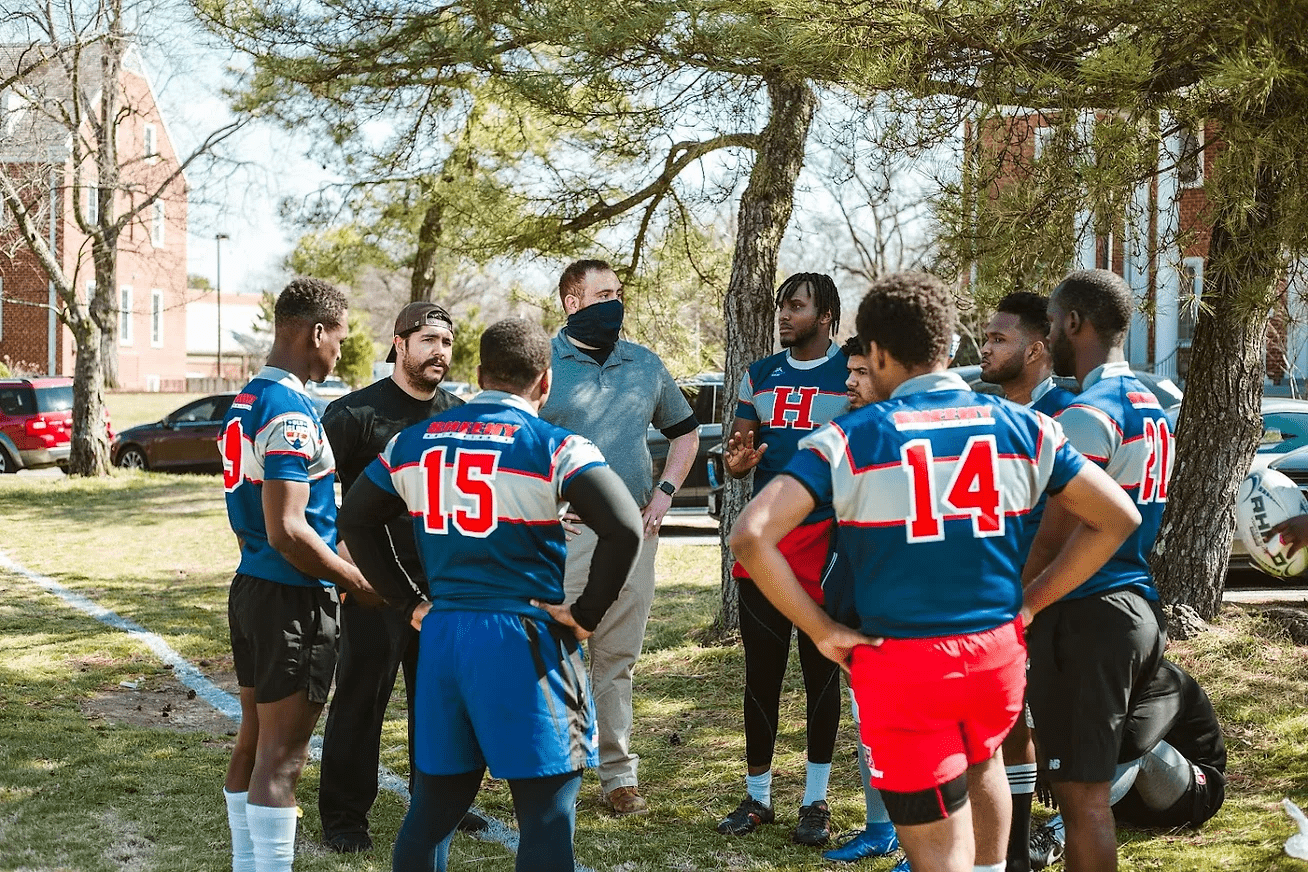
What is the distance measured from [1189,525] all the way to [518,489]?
17.0ft

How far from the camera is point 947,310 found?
3057mm

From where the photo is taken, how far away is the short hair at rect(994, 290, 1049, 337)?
4238 mm

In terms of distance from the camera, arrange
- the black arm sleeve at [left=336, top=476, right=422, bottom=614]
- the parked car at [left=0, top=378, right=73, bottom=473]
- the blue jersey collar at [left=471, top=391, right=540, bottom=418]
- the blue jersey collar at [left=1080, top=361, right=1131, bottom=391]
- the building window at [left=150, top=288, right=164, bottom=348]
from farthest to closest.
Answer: the building window at [left=150, top=288, right=164, bottom=348]
the parked car at [left=0, top=378, right=73, bottom=473]
the blue jersey collar at [left=1080, top=361, right=1131, bottom=391]
the black arm sleeve at [left=336, top=476, right=422, bottom=614]
the blue jersey collar at [left=471, top=391, right=540, bottom=418]

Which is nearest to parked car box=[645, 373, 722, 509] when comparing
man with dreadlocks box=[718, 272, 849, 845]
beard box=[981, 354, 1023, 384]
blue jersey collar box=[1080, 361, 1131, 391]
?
man with dreadlocks box=[718, 272, 849, 845]

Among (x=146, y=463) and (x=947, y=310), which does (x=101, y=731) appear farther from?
(x=146, y=463)

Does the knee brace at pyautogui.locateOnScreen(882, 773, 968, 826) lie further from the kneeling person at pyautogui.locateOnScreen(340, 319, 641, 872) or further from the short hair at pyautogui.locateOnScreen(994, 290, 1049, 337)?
the short hair at pyautogui.locateOnScreen(994, 290, 1049, 337)

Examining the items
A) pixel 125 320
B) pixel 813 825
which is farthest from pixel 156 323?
pixel 813 825

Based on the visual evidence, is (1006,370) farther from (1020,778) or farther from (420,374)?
(420,374)

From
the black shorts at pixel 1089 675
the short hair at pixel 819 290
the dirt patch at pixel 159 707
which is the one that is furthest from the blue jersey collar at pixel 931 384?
the dirt patch at pixel 159 707

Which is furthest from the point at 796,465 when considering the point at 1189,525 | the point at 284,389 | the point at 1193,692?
the point at 1189,525

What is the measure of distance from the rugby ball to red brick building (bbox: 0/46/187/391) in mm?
18110

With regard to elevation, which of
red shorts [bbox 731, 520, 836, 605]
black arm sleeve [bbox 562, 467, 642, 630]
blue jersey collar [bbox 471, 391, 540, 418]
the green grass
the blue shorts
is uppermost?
blue jersey collar [bbox 471, 391, 540, 418]

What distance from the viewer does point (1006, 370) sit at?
4285 mm

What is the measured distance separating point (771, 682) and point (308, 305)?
7.86ft
